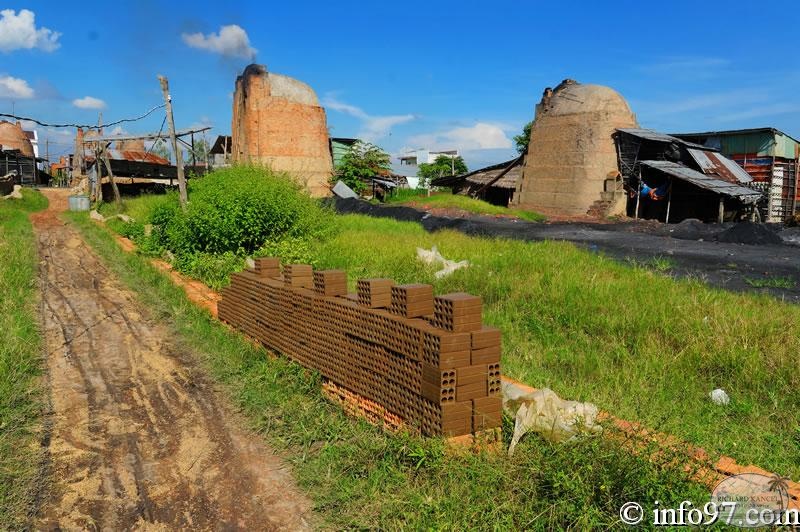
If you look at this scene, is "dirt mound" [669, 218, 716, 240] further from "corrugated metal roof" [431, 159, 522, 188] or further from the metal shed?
"corrugated metal roof" [431, 159, 522, 188]

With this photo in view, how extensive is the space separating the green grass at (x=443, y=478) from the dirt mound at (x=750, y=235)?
15383 mm

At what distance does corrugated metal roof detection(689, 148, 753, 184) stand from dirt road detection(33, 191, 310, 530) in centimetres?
2494

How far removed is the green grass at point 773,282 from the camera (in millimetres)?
8984

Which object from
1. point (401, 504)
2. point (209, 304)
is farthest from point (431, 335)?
point (209, 304)

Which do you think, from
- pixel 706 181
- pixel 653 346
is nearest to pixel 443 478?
pixel 653 346

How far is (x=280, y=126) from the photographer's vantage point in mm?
30312

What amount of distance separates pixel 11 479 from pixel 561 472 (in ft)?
10.4

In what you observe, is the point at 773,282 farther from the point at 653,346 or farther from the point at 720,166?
the point at 720,166

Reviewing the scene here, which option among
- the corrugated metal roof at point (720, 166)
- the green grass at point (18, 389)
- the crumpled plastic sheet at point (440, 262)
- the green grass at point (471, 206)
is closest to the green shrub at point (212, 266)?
the green grass at point (18, 389)

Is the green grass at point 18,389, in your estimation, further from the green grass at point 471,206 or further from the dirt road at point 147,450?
the green grass at point 471,206

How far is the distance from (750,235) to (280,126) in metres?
23.0

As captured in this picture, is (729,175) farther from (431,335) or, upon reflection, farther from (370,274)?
(431,335)

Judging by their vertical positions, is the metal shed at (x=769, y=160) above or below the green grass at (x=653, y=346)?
above

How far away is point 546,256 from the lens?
962 centimetres
